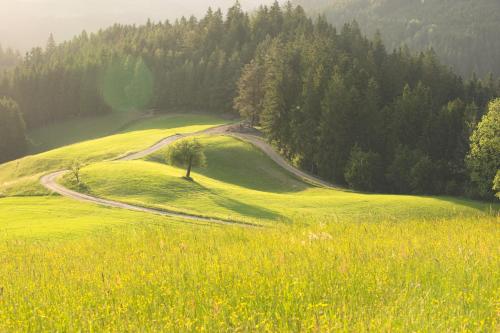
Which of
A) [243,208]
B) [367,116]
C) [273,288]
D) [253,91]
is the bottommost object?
[243,208]

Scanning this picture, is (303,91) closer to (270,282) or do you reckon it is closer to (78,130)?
(78,130)

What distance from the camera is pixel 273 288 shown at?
23.6 ft

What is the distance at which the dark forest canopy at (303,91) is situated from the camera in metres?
80.4

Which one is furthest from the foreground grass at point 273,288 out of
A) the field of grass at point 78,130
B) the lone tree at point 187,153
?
the field of grass at point 78,130

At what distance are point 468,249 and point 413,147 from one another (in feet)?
255

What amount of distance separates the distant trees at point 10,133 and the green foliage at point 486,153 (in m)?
109

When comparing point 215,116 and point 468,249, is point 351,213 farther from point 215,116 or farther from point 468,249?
point 215,116

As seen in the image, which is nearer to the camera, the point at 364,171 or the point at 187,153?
the point at 187,153

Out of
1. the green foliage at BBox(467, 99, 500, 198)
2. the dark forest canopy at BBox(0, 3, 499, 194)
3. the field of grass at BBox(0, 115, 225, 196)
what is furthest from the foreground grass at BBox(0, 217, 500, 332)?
the dark forest canopy at BBox(0, 3, 499, 194)

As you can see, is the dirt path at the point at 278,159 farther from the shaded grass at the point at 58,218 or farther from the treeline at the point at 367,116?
the shaded grass at the point at 58,218

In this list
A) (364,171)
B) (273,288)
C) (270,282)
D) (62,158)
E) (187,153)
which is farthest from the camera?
(62,158)

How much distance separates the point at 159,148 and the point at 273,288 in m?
77.4

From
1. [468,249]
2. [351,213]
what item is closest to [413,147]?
[351,213]

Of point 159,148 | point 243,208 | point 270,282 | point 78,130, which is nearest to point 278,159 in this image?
point 159,148
